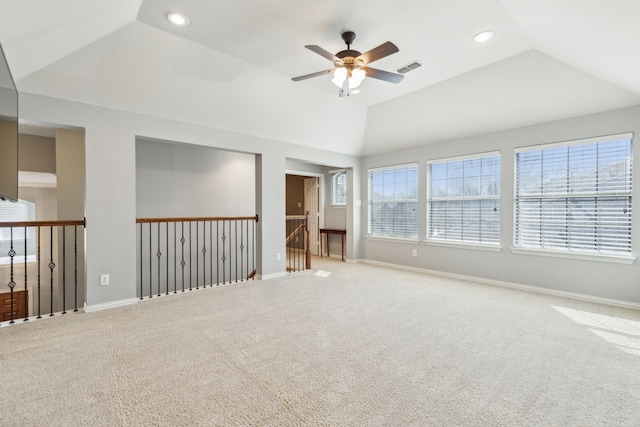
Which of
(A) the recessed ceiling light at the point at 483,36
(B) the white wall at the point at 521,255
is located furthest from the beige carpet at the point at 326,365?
(A) the recessed ceiling light at the point at 483,36

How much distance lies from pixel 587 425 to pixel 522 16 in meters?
3.09

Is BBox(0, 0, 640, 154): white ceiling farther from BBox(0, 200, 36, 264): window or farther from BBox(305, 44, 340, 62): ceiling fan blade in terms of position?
BBox(0, 200, 36, 264): window

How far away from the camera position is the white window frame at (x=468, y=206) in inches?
187

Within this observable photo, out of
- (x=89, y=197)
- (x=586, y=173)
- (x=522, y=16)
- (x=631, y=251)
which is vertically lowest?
(x=631, y=251)

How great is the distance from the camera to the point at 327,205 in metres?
7.95

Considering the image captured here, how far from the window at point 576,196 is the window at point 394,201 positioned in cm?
180

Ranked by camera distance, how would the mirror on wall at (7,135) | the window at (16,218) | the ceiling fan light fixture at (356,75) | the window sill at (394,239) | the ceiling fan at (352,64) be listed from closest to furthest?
the mirror on wall at (7,135)
the ceiling fan at (352,64)
the ceiling fan light fixture at (356,75)
the window sill at (394,239)
the window at (16,218)

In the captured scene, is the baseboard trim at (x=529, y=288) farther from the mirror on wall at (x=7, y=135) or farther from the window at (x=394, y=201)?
the mirror on wall at (x=7, y=135)

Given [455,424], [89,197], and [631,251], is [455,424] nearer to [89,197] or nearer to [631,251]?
[631,251]

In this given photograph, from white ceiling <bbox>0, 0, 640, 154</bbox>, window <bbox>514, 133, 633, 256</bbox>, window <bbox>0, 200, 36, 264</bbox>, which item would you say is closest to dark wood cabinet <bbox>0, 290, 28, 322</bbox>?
window <bbox>0, 200, 36, 264</bbox>

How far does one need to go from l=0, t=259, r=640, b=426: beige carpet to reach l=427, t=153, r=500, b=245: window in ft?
4.88

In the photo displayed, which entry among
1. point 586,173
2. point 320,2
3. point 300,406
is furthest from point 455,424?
point 586,173

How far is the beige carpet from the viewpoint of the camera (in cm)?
171

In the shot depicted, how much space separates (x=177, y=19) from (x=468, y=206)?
192 inches
